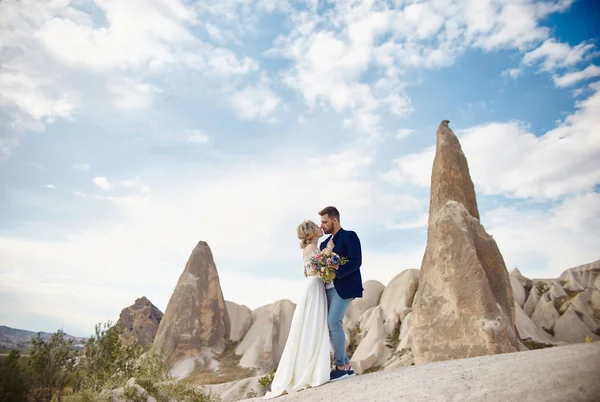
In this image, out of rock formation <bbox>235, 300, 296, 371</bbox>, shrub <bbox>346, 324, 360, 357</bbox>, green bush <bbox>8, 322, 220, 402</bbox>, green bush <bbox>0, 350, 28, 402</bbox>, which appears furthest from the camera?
rock formation <bbox>235, 300, 296, 371</bbox>

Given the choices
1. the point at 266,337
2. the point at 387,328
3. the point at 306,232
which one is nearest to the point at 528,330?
the point at 387,328

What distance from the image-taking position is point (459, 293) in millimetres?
12695

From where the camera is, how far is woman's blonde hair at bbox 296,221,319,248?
603 centimetres

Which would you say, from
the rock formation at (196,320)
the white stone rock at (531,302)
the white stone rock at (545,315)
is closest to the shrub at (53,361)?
the rock formation at (196,320)

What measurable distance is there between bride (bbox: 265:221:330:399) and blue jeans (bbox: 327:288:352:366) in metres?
0.10

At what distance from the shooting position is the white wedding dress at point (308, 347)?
562 centimetres

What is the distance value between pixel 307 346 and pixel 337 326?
1.53 feet

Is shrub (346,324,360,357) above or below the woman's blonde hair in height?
below

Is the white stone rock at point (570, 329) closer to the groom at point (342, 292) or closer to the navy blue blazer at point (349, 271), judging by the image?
the groom at point (342, 292)

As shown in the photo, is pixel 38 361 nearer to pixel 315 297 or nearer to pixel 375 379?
pixel 315 297

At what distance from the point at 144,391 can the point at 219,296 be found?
948 inches

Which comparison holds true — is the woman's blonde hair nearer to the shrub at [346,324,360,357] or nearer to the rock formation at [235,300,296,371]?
the shrub at [346,324,360,357]

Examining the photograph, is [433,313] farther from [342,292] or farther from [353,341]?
[353,341]

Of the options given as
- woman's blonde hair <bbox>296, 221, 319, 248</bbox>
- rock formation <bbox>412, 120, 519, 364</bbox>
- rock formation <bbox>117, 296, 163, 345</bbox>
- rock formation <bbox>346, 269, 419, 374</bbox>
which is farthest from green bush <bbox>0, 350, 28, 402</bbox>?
rock formation <bbox>117, 296, 163, 345</bbox>
